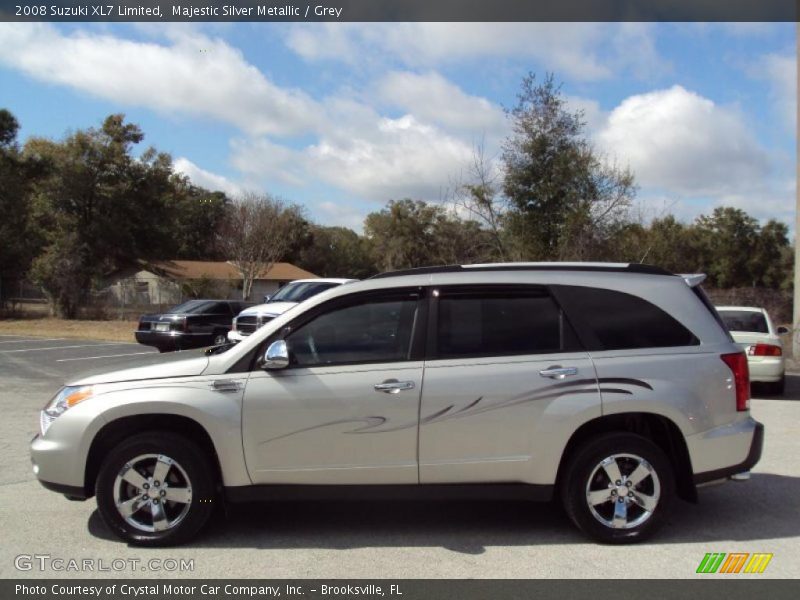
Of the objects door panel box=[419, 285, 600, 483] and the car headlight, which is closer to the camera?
door panel box=[419, 285, 600, 483]

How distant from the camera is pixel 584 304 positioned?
4945 millimetres

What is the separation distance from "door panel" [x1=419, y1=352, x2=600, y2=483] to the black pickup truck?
1297cm

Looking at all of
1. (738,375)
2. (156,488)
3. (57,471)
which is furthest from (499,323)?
(57,471)

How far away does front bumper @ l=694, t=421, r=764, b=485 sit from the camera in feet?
15.7

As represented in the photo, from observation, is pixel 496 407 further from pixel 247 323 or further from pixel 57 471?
pixel 247 323

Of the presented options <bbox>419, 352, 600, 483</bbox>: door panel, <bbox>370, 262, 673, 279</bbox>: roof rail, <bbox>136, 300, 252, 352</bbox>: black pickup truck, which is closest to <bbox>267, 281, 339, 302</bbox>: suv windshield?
<bbox>136, 300, 252, 352</bbox>: black pickup truck

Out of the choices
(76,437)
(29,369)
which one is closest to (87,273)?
(29,369)

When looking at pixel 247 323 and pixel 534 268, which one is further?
pixel 247 323

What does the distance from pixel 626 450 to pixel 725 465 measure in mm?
738

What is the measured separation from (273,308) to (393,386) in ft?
29.7

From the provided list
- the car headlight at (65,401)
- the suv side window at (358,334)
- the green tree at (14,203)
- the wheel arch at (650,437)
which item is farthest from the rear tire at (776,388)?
the green tree at (14,203)

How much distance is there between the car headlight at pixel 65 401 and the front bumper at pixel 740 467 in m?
4.27

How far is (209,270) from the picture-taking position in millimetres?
53156

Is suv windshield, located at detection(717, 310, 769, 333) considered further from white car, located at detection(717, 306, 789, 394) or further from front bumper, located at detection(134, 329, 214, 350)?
front bumper, located at detection(134, 329, 214, 350)
